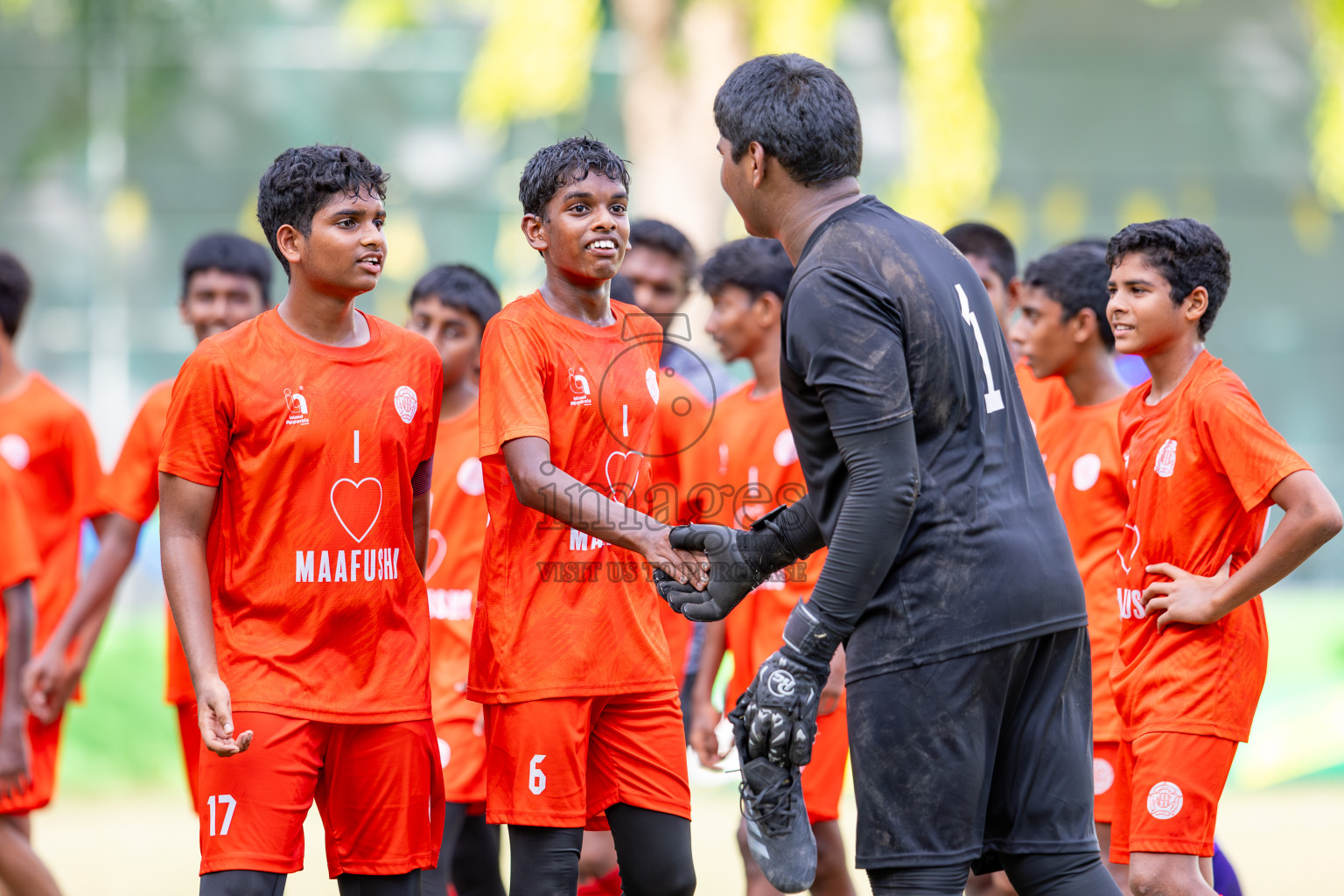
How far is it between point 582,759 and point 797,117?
1772 mm

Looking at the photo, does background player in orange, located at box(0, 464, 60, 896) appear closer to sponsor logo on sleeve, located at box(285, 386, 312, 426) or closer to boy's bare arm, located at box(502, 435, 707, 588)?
sponsor logo on sleeve, located at box(285, 386, 312, 426)

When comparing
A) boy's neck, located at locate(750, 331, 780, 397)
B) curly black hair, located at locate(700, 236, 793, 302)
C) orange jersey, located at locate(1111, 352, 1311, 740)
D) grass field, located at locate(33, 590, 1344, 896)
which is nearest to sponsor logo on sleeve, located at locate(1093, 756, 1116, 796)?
orange jersey, located at locate(1111, 352, 1311, 740)

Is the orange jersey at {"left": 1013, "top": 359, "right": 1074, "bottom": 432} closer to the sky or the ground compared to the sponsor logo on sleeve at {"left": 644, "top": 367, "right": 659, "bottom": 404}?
closer to the sky

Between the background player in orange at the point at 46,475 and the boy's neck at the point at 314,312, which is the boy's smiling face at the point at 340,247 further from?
the background player in orange at the point at 46,475

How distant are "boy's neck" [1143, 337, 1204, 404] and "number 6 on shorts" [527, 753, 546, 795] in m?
2.08

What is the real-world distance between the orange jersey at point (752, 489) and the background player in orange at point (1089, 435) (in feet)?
2.89

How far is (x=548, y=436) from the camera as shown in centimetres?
373

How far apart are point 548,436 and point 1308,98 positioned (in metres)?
13.3

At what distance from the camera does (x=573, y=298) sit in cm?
399

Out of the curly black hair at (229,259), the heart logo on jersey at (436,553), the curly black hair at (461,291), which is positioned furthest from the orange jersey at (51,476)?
the curly black hair at (461,291)

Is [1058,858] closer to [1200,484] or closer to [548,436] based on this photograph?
[1200,484]

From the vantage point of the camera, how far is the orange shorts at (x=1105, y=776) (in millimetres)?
4539

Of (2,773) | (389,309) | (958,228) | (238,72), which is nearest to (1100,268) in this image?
(958,228)

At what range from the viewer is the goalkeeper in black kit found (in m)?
2.82
